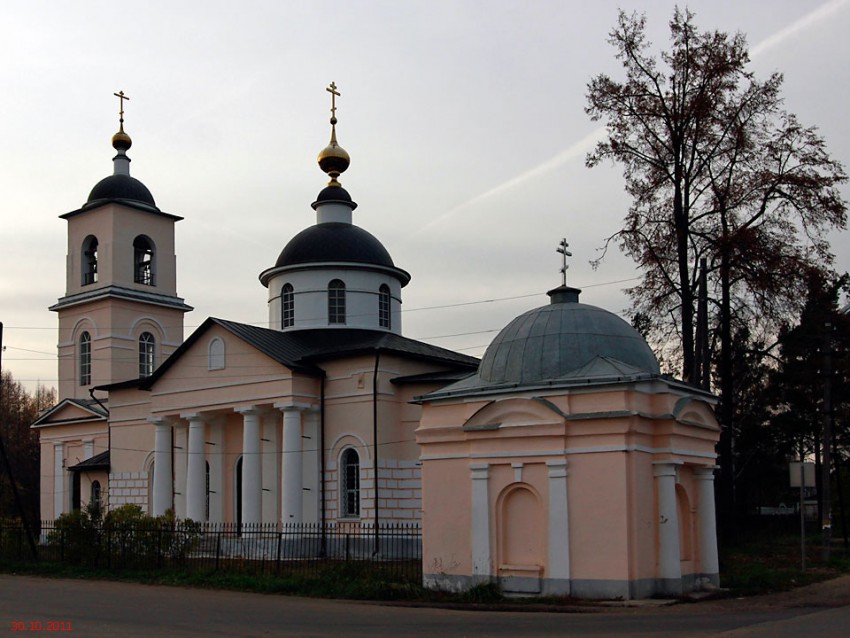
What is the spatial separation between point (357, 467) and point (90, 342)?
51.7ft

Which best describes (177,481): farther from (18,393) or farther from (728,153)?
(18,393)

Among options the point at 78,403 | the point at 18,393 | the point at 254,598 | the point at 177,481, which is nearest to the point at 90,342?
the point at 78,403

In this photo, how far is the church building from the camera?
17.4 metres

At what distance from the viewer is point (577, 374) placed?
18.2m

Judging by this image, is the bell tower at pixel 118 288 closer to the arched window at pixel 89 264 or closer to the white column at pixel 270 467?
the arched window at pixel 89 264

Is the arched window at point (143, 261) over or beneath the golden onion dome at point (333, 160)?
beneath

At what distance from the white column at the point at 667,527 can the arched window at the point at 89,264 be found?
28.7 metres

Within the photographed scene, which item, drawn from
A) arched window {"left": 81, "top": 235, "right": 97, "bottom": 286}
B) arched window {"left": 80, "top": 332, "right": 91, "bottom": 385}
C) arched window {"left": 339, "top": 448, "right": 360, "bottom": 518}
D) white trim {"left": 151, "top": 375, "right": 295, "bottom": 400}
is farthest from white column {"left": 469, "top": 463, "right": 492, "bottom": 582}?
arched window {"left": 81, "top": 235, "right": 97, "bottom": 286}

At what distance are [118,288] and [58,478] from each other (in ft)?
25.4

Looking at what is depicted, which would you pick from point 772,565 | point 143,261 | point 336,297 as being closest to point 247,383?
point 336,297

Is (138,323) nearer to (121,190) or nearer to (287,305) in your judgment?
(121,190)

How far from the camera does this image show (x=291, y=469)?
28.8m

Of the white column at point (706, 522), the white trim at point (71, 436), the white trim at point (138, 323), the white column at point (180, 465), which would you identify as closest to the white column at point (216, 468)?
the white column at point (180, 465)

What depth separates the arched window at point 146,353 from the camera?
40.2 meters
